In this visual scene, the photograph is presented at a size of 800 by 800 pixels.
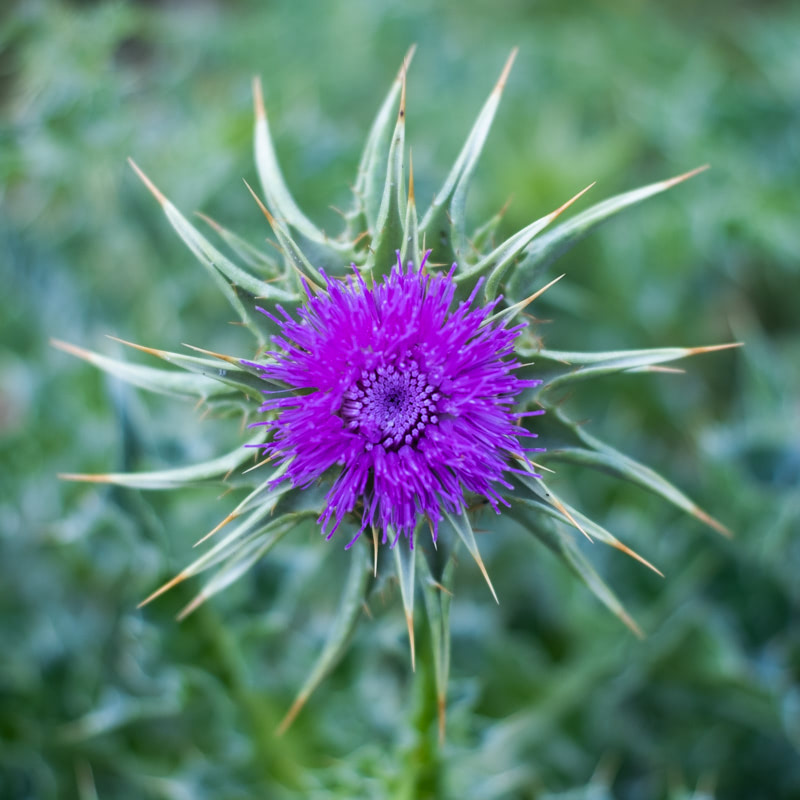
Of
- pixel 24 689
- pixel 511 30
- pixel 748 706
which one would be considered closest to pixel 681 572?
pixel 748 706

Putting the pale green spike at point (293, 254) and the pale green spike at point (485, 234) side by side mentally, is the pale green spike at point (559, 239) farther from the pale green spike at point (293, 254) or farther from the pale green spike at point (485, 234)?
the pale green spike at point (293, 254)

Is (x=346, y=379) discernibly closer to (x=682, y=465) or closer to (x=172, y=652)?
(x=172, y=652)

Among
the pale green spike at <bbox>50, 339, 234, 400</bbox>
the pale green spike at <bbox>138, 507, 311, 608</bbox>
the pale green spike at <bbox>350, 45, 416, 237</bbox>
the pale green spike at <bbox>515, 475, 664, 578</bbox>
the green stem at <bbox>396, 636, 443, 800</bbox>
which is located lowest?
the green stem at <bbox>396, 636, 443, 800</bbox>

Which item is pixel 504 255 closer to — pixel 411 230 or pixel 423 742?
pixel 411 230

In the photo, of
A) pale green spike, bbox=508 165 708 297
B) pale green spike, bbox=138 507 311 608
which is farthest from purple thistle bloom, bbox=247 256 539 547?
pale green spike, bbox=508 165 708 297

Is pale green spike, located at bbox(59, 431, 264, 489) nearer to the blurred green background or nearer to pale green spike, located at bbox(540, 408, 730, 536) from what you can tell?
pale green spike, located at bbox(540, 408, 730, 536)
